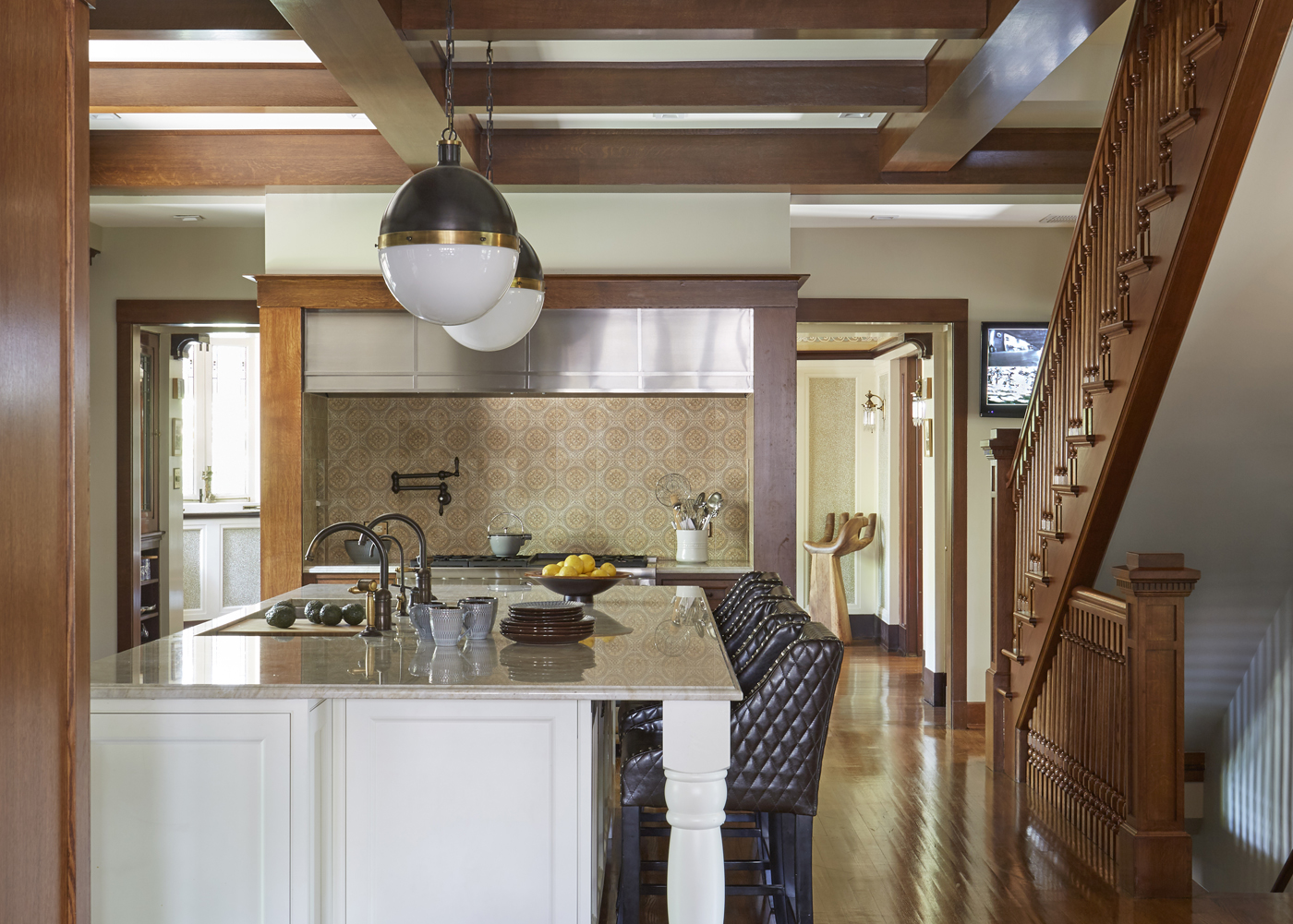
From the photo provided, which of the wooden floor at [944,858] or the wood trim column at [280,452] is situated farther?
the wood trim column at [280,452]

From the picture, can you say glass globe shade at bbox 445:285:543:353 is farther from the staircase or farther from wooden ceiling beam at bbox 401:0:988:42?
the staircase

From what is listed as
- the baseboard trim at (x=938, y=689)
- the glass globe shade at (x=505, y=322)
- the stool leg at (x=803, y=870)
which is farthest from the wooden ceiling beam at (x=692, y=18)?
the baseboard trim at (x=938, y=689)

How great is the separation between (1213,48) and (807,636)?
1841 millimetres

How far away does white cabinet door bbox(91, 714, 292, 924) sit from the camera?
2240mm

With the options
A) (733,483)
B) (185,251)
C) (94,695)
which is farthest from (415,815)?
(185,251)

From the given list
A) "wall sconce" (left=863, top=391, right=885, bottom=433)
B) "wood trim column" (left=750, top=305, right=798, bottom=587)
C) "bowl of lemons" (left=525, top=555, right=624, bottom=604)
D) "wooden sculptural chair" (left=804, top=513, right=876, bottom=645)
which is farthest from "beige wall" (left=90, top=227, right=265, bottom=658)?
"wall sconce" (left=863, top=391, right=885, bottom=433)

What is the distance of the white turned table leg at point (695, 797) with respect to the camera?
7.44 feet

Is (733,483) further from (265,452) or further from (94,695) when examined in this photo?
(94,695)

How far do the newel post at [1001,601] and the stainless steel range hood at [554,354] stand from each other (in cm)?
123

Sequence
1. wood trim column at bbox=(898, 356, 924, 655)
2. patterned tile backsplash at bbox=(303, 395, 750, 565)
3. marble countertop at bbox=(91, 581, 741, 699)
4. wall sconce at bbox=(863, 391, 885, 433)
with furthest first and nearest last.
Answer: wall sconce at bbox=(863, 391, 885, 433)
wood trim column at bbox=(898, 356, 924, 655)
patterned tile backsplash at bbox=(303, 395, 750, 565)
marble countertop at bbox=(91, 581, 741, 699)

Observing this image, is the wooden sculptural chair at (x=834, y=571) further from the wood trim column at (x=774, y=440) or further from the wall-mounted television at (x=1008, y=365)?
the wood trim column at (x=774, y=440)

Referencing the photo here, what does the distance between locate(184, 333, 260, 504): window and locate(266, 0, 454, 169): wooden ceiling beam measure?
595 cm

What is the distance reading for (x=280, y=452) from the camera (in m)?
5.21

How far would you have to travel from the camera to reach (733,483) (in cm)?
588
